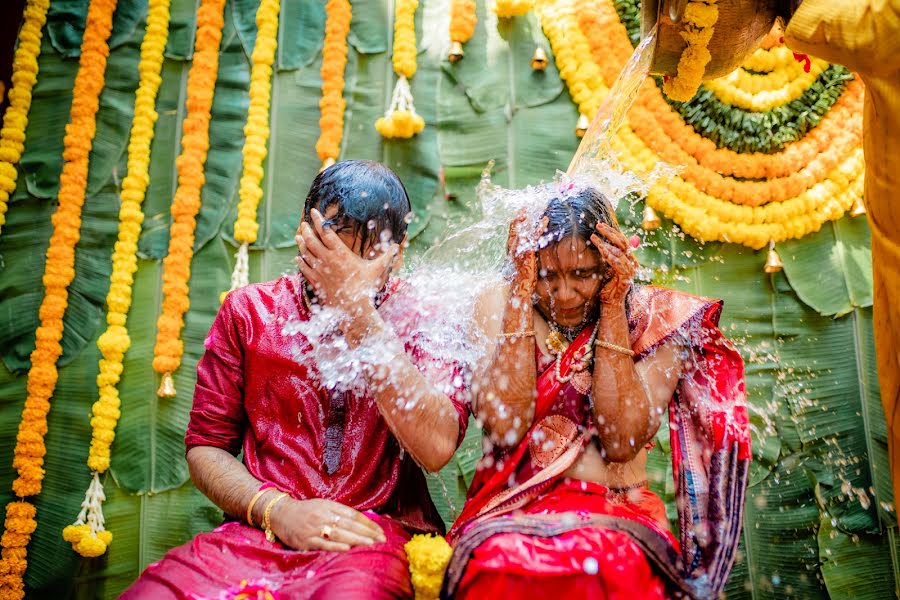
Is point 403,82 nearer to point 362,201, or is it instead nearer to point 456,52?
point 456,52

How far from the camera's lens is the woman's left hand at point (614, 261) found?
87.2 inches

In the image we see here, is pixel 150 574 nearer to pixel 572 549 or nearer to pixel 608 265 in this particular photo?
pixel 572 549

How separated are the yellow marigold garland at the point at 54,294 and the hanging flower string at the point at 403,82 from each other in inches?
56.4

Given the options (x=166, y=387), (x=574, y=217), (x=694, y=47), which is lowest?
(x=166, y=387)

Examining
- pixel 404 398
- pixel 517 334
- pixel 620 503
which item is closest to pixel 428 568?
pixel 404 398

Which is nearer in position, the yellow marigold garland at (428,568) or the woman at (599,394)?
the yellow marigold garland at (428,568)

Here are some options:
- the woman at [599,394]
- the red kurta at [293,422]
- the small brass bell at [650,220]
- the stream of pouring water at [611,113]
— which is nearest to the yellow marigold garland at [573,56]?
the stream of pouring water at [611,113]

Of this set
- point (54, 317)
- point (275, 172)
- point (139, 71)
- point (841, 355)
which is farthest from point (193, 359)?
point (841, 355)

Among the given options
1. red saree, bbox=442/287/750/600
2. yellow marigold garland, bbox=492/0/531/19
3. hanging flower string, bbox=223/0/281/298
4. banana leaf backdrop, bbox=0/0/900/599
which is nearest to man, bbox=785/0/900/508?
red saree, bbox=442/287/750/600

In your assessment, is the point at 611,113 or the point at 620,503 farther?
the point at 611,113

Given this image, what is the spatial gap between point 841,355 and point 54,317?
3.65 m

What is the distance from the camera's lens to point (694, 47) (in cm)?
212

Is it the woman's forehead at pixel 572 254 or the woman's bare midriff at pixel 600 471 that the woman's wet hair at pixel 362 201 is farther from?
the woman's bare midriff at pixel 600 471

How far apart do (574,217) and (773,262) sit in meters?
1.65
